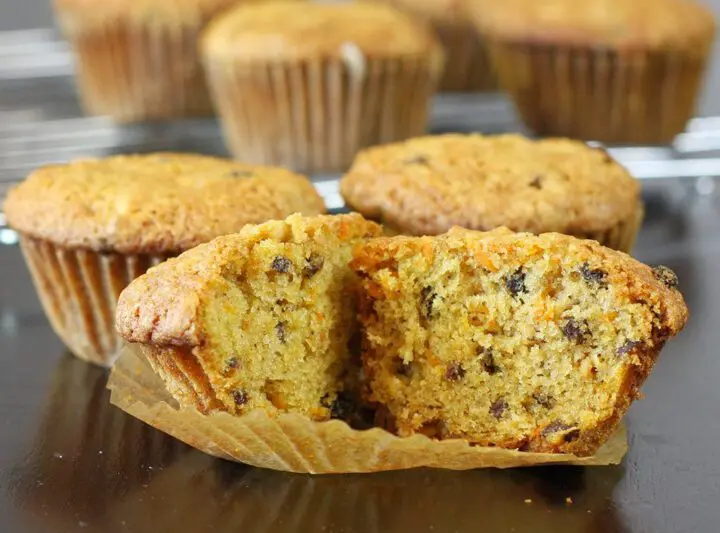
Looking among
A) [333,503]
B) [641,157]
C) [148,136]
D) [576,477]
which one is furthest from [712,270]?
[148,136]

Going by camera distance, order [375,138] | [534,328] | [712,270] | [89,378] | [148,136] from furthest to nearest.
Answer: [148,136]
[375,138]
[712,270]
[89,378]
[534,328]

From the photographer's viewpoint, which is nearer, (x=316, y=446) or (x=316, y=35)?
(x=316, y=446)

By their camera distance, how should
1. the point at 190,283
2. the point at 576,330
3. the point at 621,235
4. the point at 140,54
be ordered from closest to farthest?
the point at 190,283
the point at 576,330
the point at 621,235
the point at 140,54

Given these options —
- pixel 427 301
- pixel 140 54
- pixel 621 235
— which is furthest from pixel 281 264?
pixel 140 54

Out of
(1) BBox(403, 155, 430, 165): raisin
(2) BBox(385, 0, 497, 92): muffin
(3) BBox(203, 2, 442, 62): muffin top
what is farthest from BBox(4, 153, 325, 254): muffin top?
(2) BBox(385, 0, 497, 92): muffin

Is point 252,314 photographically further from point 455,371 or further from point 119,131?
point 119,131

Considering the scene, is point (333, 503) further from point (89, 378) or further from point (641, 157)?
point (641, 157)

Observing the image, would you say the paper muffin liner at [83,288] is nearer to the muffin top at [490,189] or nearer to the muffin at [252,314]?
the muffin at [252,314]
